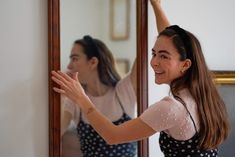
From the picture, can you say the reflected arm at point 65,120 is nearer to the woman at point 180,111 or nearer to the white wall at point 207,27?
the woman at point 180,111

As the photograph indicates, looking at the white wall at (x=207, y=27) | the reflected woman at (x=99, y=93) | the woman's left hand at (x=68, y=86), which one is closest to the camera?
the woman's left hand at (x=68, y=86)

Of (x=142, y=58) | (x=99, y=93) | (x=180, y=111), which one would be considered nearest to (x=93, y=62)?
(x=99, y=93)

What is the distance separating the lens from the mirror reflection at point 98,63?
143cm

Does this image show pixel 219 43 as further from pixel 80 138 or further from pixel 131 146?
pixel 80 138

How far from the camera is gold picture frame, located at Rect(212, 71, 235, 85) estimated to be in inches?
70.6

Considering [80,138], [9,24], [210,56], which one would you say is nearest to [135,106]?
[80,138]

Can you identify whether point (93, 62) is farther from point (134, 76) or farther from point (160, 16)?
point (160, 16)

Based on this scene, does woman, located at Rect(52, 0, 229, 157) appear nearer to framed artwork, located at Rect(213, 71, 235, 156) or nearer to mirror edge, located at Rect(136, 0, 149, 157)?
mirror edge, located at Rect(136, 0, 149, 157)

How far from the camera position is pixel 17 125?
1379 millimetres

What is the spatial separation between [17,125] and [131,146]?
0.54 metres

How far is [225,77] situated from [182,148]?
71 cm

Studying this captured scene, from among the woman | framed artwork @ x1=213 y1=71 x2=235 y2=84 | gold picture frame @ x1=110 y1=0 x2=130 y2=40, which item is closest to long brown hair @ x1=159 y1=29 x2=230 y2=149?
the woman

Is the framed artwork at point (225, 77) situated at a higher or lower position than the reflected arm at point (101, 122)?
higher

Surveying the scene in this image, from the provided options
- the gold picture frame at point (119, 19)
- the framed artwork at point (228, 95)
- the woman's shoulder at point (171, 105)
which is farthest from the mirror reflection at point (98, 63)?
the framed artwork at point (228, 95)
